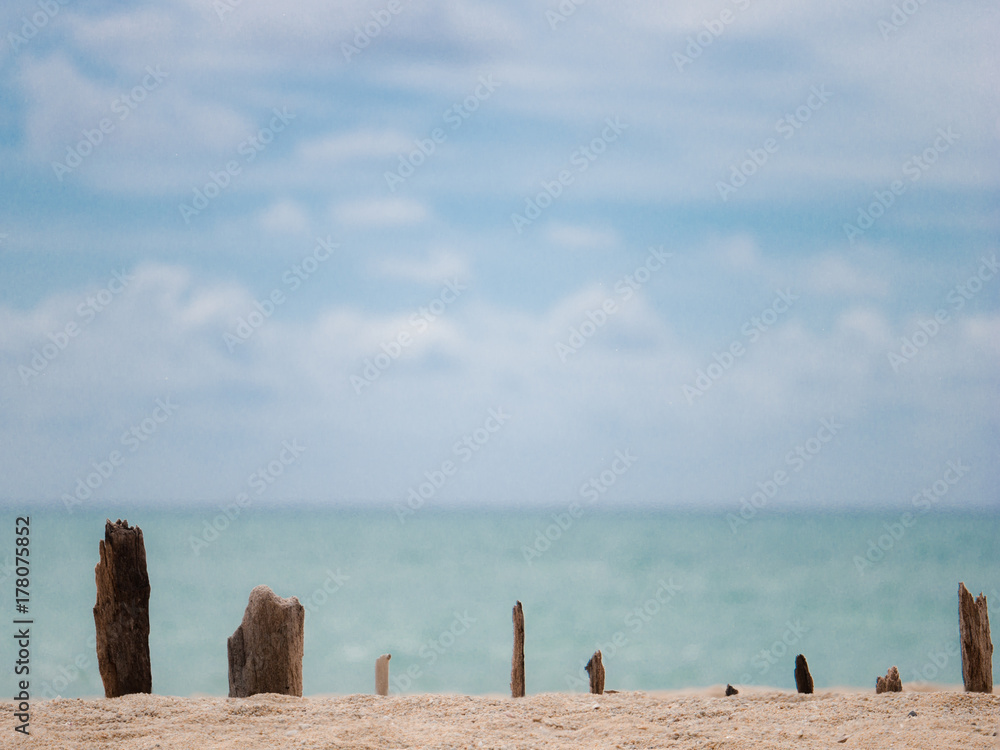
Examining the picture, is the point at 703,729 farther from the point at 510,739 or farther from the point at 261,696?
the point at 261,696

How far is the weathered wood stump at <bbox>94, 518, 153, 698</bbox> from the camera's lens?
811 centimetres

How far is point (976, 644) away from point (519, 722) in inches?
177

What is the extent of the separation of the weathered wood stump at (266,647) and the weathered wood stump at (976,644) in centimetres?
626

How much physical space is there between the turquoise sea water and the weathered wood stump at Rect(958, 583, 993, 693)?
566 inches

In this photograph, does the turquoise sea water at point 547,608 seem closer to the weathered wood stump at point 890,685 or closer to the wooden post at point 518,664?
the wooden post at point 518,664

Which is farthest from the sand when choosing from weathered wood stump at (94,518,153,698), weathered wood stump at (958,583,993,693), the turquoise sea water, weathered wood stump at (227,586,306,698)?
the turquoise sea water

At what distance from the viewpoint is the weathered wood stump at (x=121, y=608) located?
8109 mm

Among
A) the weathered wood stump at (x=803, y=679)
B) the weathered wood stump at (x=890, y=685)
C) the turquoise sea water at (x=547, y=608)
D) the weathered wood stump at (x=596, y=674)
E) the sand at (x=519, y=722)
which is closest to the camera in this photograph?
the sand at (x=519, y=722)

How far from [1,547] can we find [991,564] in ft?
208

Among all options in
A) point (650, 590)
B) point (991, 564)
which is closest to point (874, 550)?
point (991, 564)

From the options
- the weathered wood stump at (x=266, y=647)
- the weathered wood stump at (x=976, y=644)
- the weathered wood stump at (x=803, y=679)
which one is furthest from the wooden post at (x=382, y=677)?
the weathered wood stump at (x=976, y=644)

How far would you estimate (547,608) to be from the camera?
38469mm

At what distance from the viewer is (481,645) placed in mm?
28875

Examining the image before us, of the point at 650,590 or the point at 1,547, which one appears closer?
the point at 650,590
